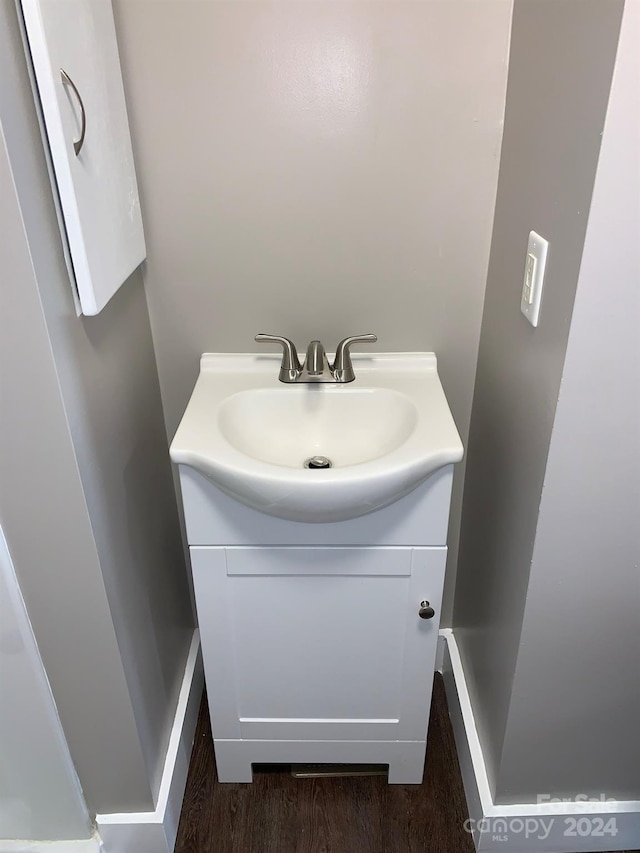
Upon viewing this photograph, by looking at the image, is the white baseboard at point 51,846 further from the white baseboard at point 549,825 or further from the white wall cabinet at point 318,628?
the white baseboard at point 549,825

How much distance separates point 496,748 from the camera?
1.38 meters

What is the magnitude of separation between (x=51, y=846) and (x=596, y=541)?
1235 millimetres

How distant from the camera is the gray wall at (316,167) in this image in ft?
3.96

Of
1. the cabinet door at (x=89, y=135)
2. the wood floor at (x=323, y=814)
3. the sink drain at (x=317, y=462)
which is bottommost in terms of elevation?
the wood floor at (x=323, y=814)

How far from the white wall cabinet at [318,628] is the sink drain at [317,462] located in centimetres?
14

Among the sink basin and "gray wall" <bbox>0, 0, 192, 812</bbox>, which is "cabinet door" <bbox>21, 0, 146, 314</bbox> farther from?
the sink basin

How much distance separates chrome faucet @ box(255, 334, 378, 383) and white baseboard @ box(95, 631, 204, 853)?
0.85 metres

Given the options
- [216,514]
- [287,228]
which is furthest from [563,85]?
[216,514]

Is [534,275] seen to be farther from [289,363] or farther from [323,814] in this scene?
[323,814]

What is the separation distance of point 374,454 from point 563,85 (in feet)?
2.24

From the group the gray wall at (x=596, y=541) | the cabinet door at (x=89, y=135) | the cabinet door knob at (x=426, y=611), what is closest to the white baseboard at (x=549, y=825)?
the gray wall at (x=596, y=541)

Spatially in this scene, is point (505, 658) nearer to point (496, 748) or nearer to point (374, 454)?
point (496, 748)

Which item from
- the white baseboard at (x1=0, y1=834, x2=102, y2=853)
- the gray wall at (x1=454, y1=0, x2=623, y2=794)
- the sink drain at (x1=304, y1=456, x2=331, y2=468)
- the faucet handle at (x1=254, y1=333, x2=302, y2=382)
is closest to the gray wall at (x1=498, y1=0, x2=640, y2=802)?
the gray wall at (x1=454, y1=0, x2=623, y2=794)

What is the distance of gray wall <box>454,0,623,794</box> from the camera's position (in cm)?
91
